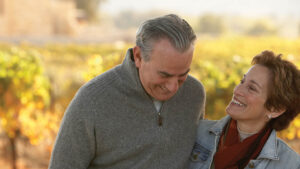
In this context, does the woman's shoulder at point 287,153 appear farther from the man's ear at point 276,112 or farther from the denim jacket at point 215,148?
the man's ear at point 276,112

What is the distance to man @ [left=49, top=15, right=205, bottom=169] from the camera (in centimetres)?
164

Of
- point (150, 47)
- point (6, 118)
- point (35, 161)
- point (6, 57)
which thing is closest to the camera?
point (150, 47)

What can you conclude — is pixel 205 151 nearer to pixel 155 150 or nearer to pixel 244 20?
pixel 155 150

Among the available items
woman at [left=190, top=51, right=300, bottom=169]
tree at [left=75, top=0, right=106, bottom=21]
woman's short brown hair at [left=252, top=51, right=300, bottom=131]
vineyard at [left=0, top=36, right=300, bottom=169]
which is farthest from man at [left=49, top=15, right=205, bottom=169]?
tree at [left=75, top=0, right=106, bottom=21]

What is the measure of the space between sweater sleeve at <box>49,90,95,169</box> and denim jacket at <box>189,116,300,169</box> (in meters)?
0.74

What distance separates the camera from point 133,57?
74.4 inches

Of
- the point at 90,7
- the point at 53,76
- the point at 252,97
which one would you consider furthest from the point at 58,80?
the point at 90,7

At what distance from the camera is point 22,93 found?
4867 millimetres

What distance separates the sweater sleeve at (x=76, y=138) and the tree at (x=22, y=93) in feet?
10.6

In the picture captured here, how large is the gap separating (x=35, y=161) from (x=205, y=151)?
463cm

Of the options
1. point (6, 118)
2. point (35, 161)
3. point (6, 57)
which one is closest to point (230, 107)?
point (6, 57)

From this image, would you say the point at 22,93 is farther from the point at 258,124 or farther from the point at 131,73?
the point at 258,124

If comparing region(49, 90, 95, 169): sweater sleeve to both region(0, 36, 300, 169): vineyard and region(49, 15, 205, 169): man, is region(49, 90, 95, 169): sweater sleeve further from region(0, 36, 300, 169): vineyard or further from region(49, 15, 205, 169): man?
region(0, 36, 300, 169): vineyard

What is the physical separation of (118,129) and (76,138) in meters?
0.23
